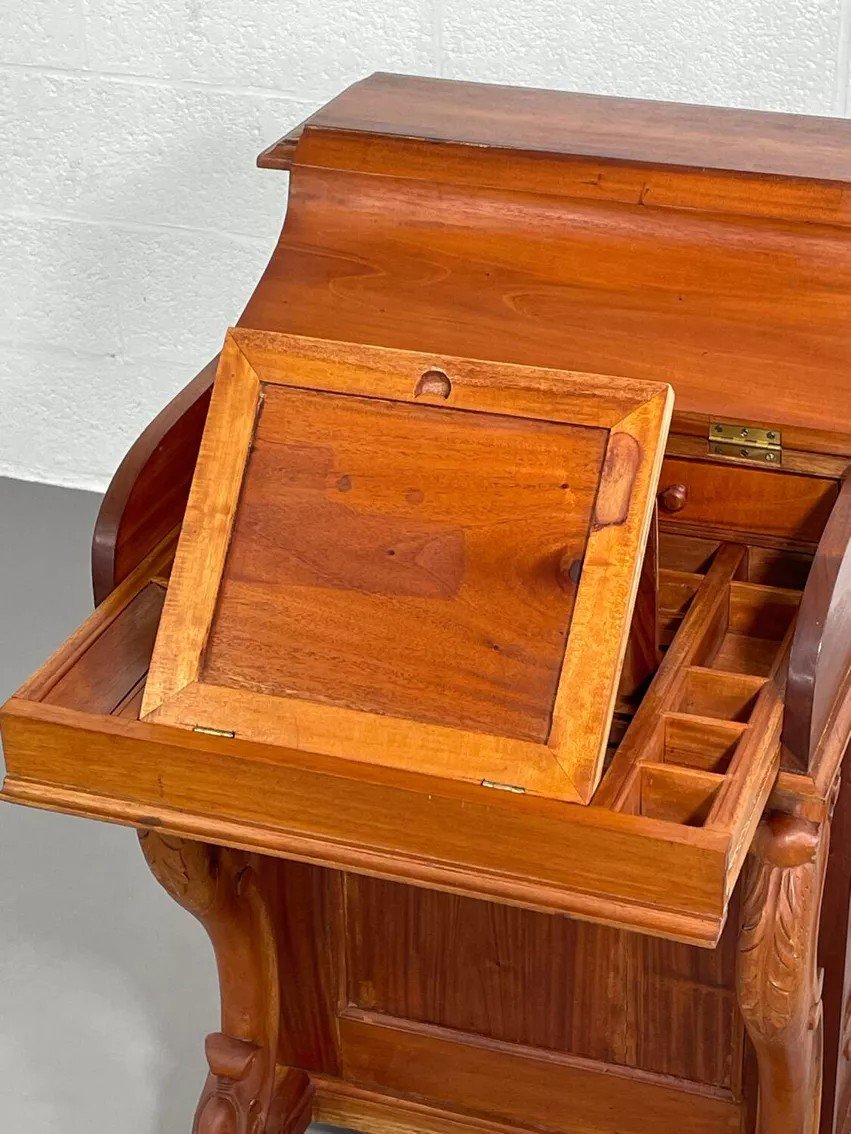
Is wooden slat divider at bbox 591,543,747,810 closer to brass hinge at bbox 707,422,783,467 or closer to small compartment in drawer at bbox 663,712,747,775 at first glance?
small compartment in drawer at bbox 663,712,747,775

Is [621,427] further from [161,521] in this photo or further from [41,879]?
[41,879]

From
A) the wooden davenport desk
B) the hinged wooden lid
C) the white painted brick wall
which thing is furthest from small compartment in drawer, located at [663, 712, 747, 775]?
the white painted brick wall

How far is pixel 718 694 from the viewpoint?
1.71 metres

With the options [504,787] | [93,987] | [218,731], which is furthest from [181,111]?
[504,787]

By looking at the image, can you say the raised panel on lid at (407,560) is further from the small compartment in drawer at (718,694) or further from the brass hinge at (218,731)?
the small compartment in drawer at (718,694)

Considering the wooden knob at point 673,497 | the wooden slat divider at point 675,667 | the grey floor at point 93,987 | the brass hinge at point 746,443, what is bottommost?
the grey floor at point 93,987

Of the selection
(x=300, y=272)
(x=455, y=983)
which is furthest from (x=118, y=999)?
(x=300, y=272)

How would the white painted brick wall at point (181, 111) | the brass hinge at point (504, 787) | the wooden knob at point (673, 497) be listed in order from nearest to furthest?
the brass hinge at point (504, 787), the wooden knob at point (673, 497), the white painted brick wall at point (181, 111)

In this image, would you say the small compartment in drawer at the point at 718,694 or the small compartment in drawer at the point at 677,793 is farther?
the small compartment in drawer at the point at 718,694

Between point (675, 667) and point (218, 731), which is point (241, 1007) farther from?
point (675, 667)

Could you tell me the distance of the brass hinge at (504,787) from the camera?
1.54 metres

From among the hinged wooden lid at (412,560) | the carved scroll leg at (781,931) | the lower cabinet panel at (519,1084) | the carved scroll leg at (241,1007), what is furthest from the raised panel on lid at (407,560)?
the lower cabinet panel at (519,1084)

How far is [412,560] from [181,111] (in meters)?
2.25

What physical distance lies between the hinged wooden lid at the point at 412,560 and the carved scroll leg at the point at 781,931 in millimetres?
261
